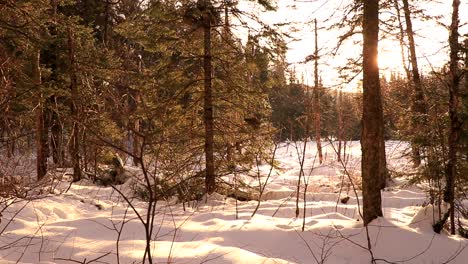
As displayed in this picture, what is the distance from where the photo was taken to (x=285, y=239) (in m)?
5.11

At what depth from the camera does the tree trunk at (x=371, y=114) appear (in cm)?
570

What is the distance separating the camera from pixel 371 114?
570 cm

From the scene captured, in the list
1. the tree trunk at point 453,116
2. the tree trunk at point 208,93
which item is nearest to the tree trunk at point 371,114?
the tree trunk at point 453,116

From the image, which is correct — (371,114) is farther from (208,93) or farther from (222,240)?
(208,93)

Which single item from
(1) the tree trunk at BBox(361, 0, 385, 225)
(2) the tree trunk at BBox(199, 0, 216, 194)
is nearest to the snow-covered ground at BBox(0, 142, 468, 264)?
(1) the tree trunk at BBox(361, 0, 385, 225)

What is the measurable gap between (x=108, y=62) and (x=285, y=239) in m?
9.72

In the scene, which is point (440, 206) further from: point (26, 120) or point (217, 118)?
point (26, 120)

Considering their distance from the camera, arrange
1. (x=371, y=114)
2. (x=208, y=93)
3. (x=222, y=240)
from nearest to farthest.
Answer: (x=222, y=240) < (x=371, y=114) < (x=208, y=93)

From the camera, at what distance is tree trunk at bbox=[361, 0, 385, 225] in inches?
224

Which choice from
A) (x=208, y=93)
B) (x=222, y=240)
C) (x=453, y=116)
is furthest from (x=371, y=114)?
(x=208, y=93)

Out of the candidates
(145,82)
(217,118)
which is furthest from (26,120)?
(217,118)

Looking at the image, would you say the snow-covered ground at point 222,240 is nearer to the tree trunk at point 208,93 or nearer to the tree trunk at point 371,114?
the tree trunk at point 371,114

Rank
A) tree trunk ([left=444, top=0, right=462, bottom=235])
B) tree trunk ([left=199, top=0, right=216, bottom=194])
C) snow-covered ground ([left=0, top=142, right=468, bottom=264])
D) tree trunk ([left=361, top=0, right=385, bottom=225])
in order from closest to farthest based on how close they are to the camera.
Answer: snow-covered ground ([left=0, top=142, right=468, bottom=264]) → tree trunk ([left=444, top=0, right=462, bottom=235]) → tree trunk ([left=361, top=0, right=385, bottom=225]) → tree trunk ([left=199, top=0, right=216, bottom=194])

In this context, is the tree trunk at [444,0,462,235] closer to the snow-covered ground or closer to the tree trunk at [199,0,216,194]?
the snow-covered ground
